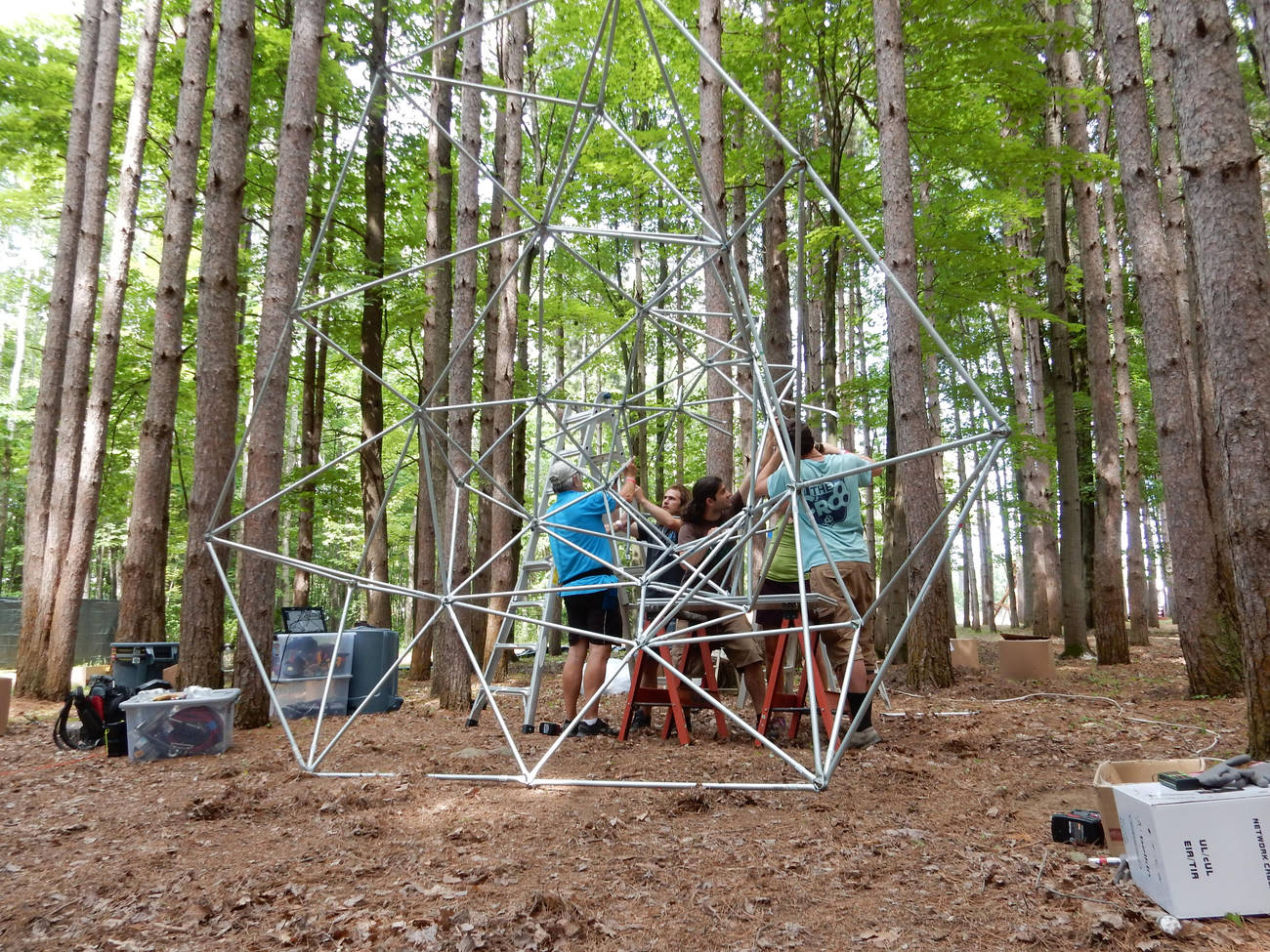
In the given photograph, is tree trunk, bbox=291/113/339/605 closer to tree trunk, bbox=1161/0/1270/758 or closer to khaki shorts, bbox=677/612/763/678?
khaki shorts, bbox=677/612/763/678

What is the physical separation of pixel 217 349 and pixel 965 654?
7.98 meters

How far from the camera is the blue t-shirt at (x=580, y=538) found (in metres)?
5.14

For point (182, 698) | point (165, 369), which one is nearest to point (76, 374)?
point (165, 369)

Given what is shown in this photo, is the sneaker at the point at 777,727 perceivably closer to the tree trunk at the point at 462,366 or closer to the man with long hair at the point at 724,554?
the man with long hair at the point at 724,554

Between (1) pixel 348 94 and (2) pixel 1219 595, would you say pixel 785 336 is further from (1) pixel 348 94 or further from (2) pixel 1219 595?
(1) pixel 348 94

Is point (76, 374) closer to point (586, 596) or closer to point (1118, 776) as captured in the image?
point (586, 596)

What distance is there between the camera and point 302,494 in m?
10.9

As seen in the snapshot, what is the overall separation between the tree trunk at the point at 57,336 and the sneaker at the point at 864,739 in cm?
795

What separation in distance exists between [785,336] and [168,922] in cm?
745

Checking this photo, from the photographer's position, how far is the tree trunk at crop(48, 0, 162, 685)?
8086mm

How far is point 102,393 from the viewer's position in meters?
8.70

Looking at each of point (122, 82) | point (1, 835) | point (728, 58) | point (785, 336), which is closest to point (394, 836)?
point (1, 835)

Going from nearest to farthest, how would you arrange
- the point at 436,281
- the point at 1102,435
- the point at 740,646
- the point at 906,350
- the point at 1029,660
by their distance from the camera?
the point at 740,646 < the point at 906,350 < the point at 1029,660 < the point at 436,281 < the point at 1102,435

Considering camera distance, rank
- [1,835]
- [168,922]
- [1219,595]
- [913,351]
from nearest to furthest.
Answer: [168,922]
[1,835]
[1219,595]
[913,351]
